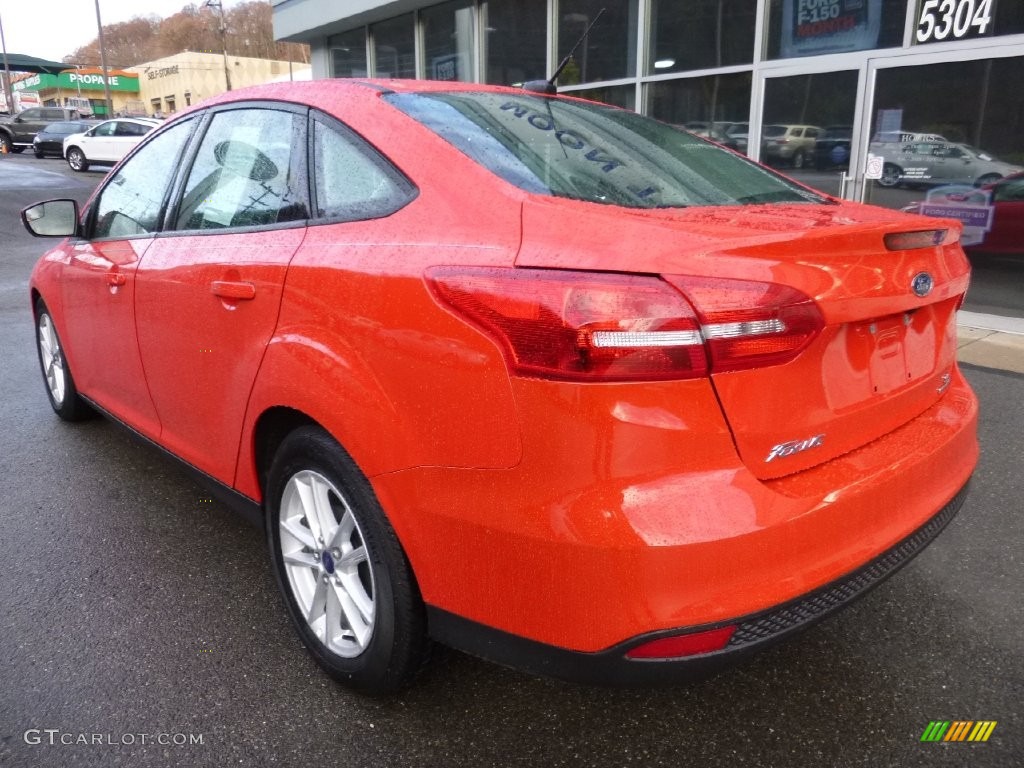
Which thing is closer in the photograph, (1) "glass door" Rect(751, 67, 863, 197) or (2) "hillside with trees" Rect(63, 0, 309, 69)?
(1) "glass door" Rect(751, 67, 863, 197)

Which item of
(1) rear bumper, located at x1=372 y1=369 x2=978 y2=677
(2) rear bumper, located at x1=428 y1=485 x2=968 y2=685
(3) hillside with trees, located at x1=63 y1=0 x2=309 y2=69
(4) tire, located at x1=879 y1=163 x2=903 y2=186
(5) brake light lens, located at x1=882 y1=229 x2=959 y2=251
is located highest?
(3) hillside with trees, located at x1=63 y1=0 x2=309 y2=69

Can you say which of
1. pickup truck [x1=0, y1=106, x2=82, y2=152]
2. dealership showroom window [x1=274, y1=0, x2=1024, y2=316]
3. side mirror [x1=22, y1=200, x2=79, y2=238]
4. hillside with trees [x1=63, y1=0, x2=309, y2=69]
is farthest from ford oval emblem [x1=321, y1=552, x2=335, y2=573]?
hillside with trees [x1=63, y1=0, x2=309, y2=69]

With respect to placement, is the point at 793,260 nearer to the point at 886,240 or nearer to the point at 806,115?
the point at 886,240

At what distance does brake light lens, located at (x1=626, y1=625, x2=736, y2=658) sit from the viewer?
1579mm

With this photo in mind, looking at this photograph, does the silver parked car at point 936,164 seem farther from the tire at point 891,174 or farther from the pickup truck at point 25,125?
the pickup truck at point 25,125

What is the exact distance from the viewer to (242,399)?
2.37 m

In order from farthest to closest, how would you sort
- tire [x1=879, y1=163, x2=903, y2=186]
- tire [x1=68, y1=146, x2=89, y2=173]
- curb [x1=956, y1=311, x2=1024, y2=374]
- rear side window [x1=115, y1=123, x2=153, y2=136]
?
tire [x1=68, y1=146, x2=89, y2=173] < rear side window [x1=115, y1=123, x2=153, y2=136] < tire [x1=879, y1=163, x2=903, y2=186] < curb [x1=956, y1=311, x2=1024, y2=374]

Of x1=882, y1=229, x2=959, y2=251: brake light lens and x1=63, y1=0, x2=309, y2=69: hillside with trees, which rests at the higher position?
x1=63, y1=0, x2=309, y2=69: hillside with trees

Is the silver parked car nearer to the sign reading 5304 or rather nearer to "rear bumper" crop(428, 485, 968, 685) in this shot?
the sign reading 5304

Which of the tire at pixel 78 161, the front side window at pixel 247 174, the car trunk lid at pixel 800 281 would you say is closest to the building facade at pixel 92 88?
the tire at pixel 78 161

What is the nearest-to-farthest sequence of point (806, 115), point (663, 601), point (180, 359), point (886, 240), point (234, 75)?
point (663, 601), point (886, 240), point (180, 359), point (806, 115), point (234, 75)

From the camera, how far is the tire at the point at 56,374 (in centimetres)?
418

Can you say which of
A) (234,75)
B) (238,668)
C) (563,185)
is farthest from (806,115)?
(234,75)

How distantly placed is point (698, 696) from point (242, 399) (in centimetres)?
152
